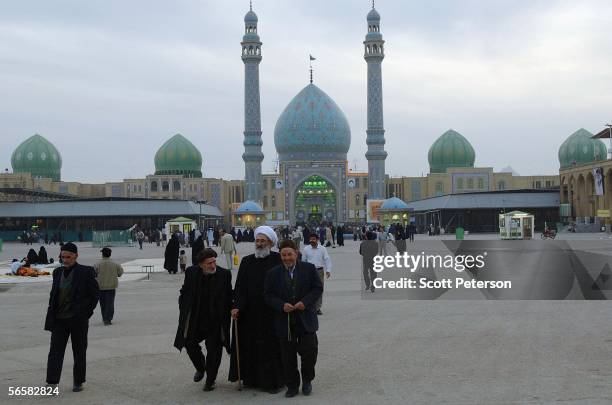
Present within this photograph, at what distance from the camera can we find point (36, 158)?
81.2 meters

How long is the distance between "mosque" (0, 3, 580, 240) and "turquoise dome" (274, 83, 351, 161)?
0.30 feet

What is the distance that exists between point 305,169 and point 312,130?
3.64 meters

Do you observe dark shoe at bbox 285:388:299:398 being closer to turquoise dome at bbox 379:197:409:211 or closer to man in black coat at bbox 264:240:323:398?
man in black coat at bbox 264:240:323:398

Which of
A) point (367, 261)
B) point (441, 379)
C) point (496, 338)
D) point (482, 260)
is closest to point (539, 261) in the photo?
point (482, 260)

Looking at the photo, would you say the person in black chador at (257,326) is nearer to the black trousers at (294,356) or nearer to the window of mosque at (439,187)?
the black trousers at (294,356)

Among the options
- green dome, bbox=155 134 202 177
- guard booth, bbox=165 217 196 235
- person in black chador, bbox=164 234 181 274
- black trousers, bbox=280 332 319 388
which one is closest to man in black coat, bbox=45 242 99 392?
black trousers, bbox=280 332 319 388

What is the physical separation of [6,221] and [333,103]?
33114 mm

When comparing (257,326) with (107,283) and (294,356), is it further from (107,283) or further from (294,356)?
(107,283)

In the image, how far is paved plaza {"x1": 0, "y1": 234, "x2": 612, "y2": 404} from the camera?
21.8 ft

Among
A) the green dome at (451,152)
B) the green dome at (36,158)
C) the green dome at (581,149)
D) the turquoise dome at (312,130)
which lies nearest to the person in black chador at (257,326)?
the green dome at (581,149)

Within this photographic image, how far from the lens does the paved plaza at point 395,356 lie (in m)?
6.65

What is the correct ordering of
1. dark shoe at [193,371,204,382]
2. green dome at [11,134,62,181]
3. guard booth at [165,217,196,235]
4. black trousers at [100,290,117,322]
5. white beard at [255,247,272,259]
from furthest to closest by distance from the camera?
green dome at [11,134,62,181], guard booth at [165,217,196,235], black trousers at [100,290,117,322], dark shoe at [193,371,204,382], white beard at [255,247,272,259]

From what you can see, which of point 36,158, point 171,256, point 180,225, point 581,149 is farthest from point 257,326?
point 36,158

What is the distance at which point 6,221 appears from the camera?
194 ft
